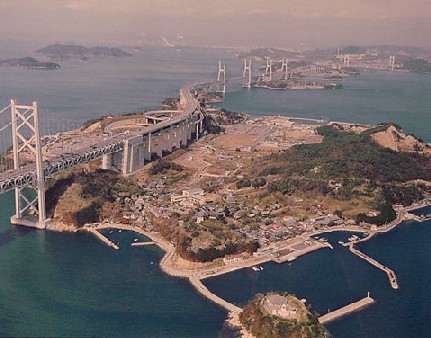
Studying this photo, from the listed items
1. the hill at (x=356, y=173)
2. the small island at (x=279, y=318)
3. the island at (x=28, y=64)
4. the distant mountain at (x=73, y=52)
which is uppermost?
the distant mountain at (x=73, y=52)

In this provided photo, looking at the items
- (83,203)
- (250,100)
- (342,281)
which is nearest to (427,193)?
(342,281)

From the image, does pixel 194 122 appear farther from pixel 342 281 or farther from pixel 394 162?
pixel 342 281

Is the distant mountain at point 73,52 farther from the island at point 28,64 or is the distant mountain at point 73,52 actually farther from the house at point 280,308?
the house at point 280,308

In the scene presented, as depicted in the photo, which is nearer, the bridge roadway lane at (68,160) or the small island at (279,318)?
the small island at (279,318)

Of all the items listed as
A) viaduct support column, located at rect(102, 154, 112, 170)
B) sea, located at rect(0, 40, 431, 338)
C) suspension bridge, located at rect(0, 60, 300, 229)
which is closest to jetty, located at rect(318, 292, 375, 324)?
sea, located at rect(0, 40, 431, 338)

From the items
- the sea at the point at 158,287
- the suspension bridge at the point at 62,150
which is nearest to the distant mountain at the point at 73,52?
the suspension bridge at the point at 62,150

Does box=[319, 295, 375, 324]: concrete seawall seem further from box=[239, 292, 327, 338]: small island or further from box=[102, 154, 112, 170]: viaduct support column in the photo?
box=[102, 154, 112, 170]: viaduct support column

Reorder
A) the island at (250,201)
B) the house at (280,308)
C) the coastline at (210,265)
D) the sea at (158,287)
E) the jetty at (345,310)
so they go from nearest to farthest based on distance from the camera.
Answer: the house at (280,308)
the sea at (158,287)
the jetty at (345,310)
the coastline at (210,265)
the island at (250,201)

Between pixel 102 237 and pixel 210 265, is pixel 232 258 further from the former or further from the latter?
pixel 102 237
